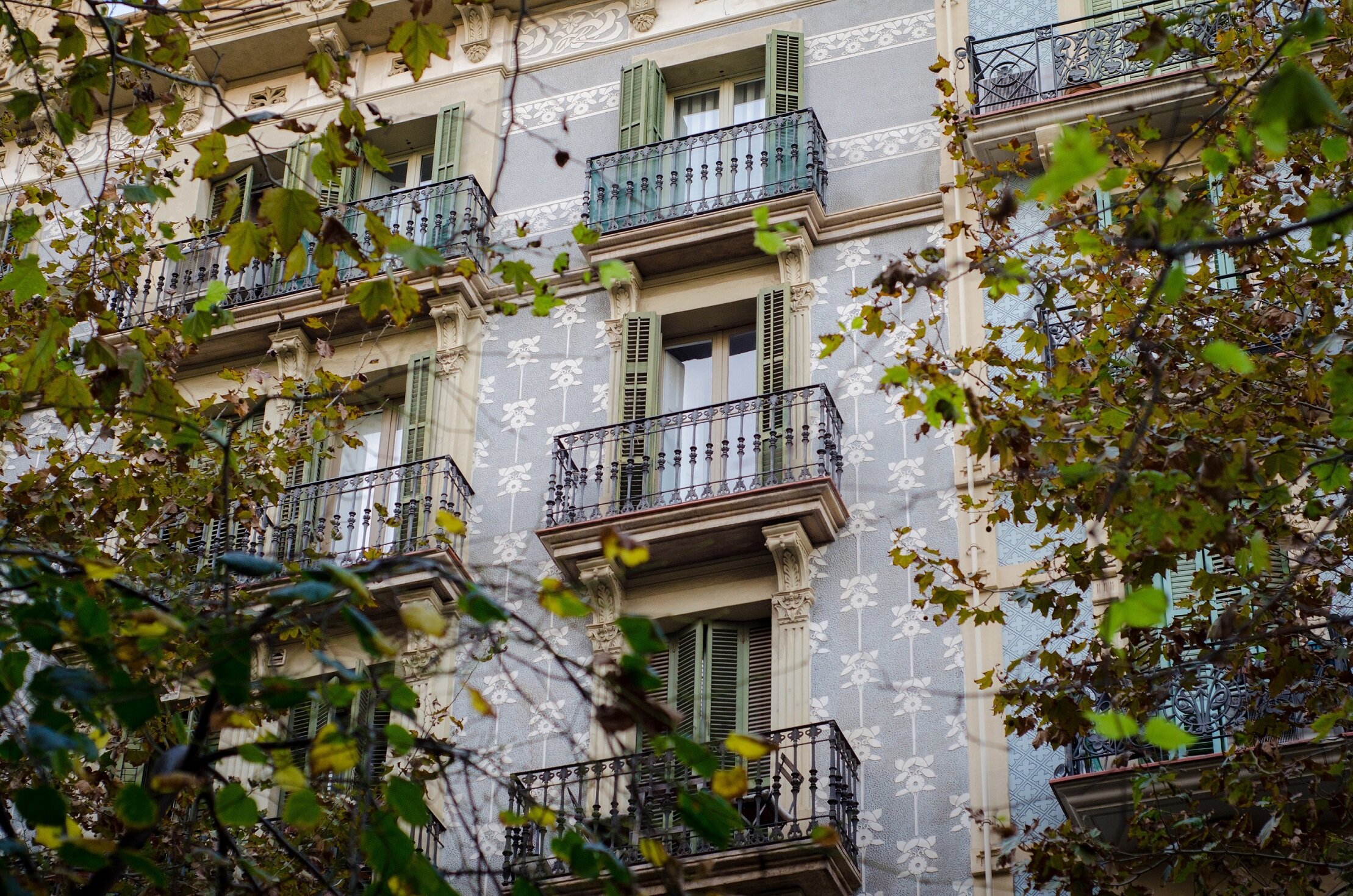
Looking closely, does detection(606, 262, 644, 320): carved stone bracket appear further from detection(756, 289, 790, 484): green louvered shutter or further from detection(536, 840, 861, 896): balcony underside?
detection(536, 840, 861, 896): balcony underside

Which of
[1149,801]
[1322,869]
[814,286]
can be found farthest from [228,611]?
[814,286]

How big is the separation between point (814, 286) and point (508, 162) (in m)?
3.64

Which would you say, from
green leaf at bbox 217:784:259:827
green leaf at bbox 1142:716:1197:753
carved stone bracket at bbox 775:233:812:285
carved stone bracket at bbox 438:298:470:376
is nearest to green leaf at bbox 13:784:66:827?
green leaf at bbox 217:784:259:827

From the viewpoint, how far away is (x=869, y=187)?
17.0 meters

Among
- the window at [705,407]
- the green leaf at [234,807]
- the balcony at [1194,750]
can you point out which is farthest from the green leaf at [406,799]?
the window at [705,407]

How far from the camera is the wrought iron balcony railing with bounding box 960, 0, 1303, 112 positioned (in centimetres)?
1627

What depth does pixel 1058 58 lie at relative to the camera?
1655cm

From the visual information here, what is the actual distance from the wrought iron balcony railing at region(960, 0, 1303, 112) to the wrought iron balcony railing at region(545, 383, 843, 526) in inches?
120

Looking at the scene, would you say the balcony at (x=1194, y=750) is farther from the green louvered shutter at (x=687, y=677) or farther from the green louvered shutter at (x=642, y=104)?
the green louvered shutter at (x=642, y=104)

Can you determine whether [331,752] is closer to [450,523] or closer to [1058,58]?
[450,523]

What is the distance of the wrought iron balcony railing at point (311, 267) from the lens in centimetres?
1800

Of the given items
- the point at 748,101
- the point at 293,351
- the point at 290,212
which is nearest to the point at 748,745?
the point at 290,212

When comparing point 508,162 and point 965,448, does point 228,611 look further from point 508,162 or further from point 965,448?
point 508,162

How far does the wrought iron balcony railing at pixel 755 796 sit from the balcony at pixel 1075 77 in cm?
553
